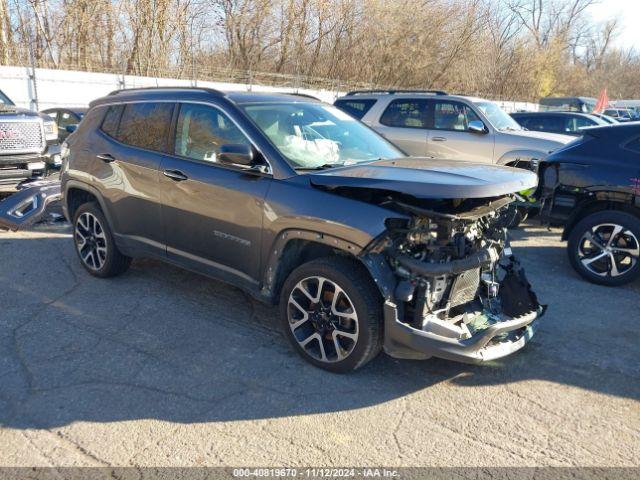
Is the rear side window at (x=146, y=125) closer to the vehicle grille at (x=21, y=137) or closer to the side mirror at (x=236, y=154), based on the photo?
the side mirror at (x=236, y=154)

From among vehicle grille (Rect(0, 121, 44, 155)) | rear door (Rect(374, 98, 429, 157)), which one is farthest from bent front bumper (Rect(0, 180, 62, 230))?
rear door (Rect(374, 98, 429, 157))

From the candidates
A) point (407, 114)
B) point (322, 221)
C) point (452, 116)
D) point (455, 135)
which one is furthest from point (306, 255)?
point (407, 114)

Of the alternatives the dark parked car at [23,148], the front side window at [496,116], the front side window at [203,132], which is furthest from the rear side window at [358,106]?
the front side window at [203,132]

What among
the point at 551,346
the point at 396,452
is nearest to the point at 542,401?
the point at 551,346

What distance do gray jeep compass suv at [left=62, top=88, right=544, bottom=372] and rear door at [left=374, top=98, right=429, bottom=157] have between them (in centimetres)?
544

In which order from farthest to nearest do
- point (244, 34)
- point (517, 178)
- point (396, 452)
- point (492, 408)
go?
point (244, 34) < point (517, 178) < point (492, 408) < point (396, 452)

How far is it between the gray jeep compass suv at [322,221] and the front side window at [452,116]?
547cm

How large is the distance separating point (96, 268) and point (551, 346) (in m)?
4.44

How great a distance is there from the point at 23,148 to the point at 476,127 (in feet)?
25.6

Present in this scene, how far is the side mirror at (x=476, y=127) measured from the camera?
31.1 ft

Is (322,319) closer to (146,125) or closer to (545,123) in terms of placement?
(146,125)

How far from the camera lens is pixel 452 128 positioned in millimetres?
10102

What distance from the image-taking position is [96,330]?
451 centimetres

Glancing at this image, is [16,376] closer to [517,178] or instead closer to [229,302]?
[229,302]
